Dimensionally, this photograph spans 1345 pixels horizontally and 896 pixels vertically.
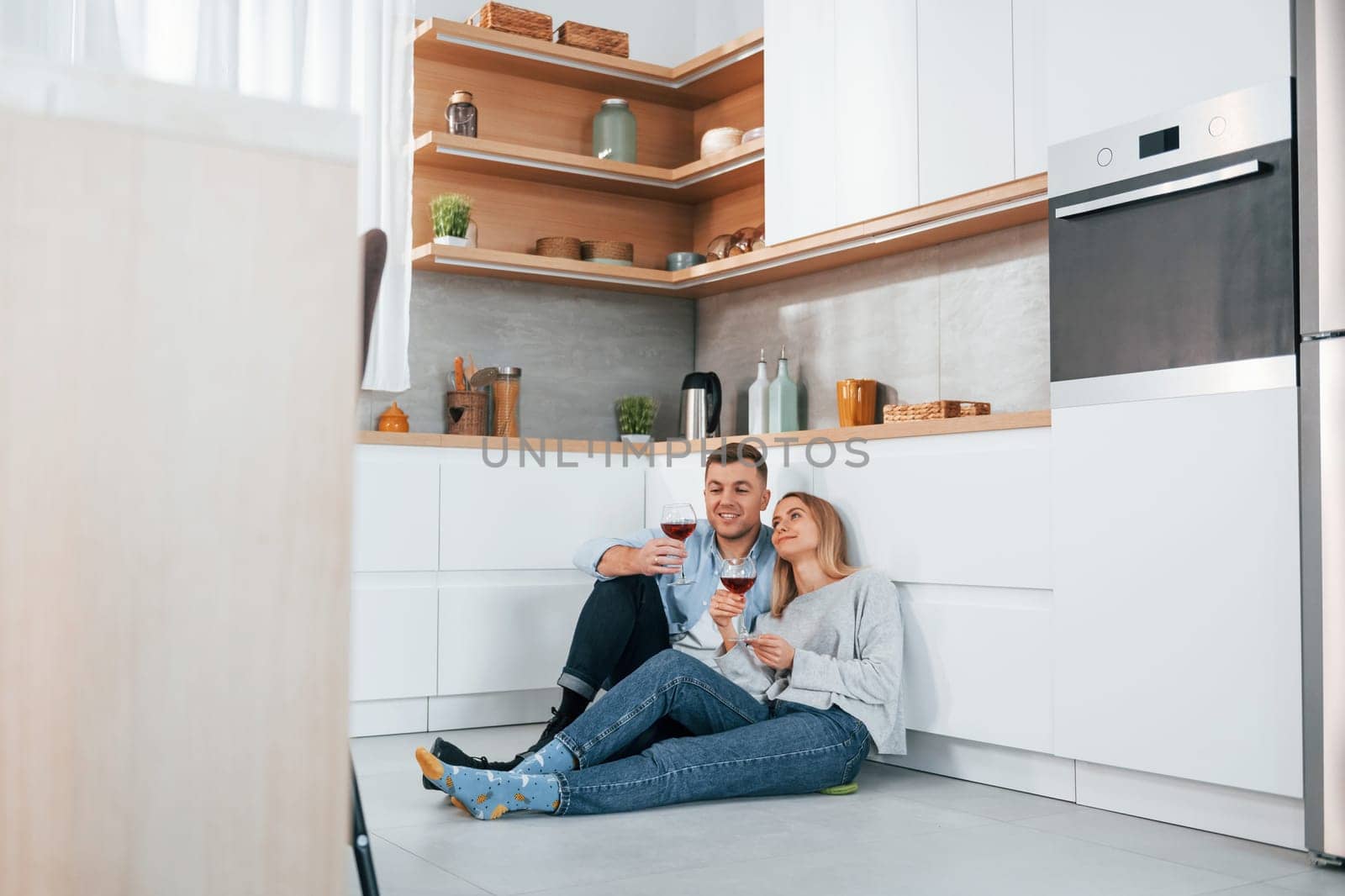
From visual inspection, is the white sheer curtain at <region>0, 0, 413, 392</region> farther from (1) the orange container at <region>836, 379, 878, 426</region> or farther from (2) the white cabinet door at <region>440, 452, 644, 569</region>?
(1) the orange container at <region>836, 379, 878, 426</region>

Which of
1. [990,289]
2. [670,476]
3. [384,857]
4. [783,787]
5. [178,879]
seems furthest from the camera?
[670,476]

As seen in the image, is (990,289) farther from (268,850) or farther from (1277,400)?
(268,850)

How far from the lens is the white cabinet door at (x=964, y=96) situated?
3080 mm

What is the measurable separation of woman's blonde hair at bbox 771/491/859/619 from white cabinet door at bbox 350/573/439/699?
42.3 inches

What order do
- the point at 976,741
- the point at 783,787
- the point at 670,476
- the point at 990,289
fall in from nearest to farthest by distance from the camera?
the point at 783,787 < the point at 976,741 < the point at 990,289 < the point at 670,476

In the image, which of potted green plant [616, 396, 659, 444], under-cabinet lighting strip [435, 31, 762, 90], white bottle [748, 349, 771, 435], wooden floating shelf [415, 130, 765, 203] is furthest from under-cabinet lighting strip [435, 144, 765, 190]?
potted green plant [616, 396, 659, 444]

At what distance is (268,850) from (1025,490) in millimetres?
2268

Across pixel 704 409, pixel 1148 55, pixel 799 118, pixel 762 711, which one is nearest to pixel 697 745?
pixel 762 711

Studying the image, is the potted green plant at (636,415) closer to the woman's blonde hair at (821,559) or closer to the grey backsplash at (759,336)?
the grey backsplash at (759,336)

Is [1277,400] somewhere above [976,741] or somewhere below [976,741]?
above

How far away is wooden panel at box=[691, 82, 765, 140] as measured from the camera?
4.42 m

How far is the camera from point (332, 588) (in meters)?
0.71

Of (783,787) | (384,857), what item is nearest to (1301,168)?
(783,787)

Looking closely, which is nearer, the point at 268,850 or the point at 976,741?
the point at 268,850
